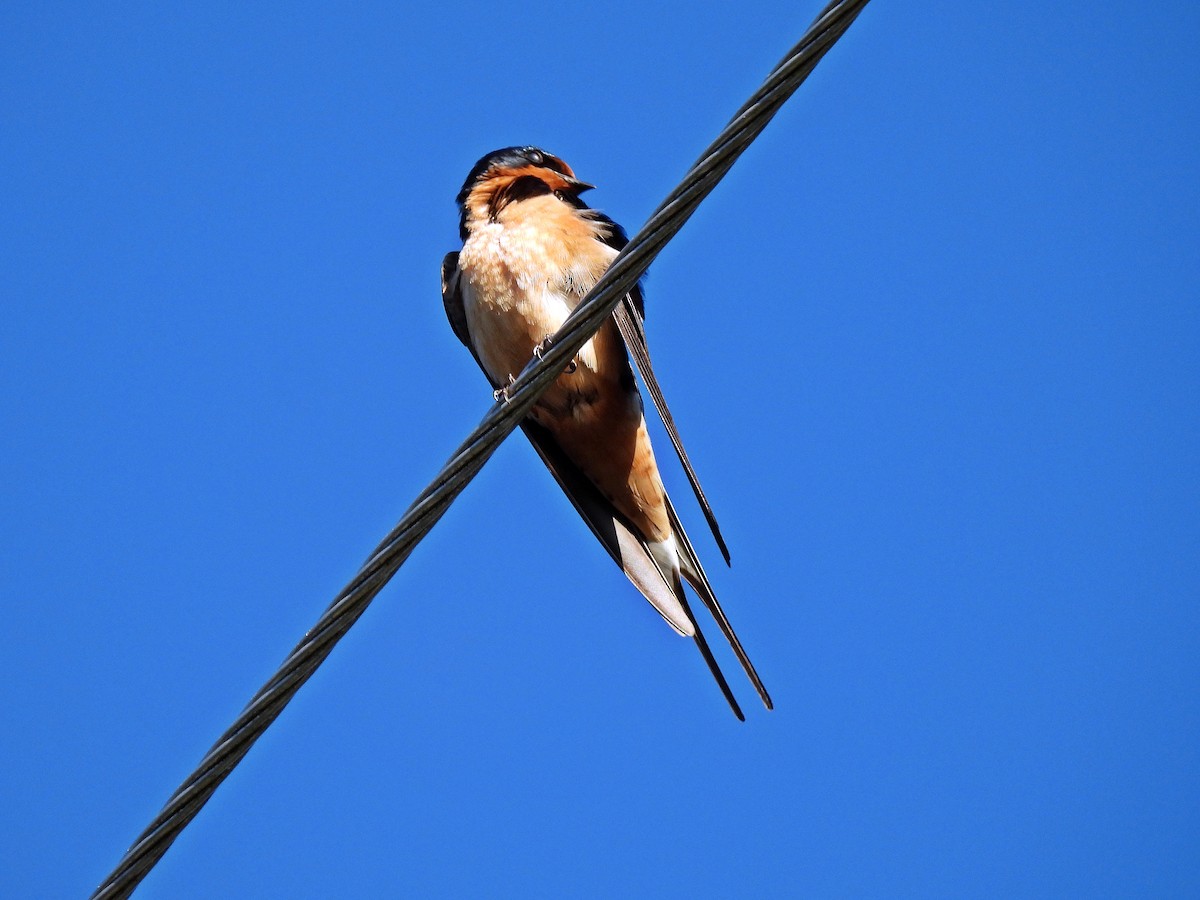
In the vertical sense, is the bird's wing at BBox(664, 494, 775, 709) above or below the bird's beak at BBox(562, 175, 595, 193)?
below

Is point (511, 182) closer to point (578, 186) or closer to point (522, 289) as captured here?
point (578, 186)

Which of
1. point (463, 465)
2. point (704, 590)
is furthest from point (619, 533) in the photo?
point (463, 465)

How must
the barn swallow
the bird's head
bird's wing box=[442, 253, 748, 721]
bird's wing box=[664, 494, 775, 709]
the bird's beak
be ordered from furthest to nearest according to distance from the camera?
the bird's beak, the bird's head, the barn swallow, bird's wing box=[442, 253, 748, 721], bird's wing box=[664, 494, 775, 709]

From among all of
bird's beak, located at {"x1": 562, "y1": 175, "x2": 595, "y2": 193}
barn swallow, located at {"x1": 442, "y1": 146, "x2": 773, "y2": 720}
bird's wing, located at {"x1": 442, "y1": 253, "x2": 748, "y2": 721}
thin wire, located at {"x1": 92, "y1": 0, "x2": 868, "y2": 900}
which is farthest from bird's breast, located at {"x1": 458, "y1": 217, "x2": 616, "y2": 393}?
thin wire, located at {"x1": 92, "y1": 0, "x2": 868, "y2": 900}

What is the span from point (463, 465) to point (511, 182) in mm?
3350

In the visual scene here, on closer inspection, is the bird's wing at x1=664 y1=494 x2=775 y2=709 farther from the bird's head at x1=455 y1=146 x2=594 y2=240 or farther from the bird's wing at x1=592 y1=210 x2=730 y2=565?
the bird's head at x1=455 y1=146 x2=594 y2=240

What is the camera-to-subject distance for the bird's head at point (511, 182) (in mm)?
5770

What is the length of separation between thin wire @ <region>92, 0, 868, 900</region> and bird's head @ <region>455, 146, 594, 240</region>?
292 cm

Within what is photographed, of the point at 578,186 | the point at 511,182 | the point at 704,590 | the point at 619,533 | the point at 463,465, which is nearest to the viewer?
the point at 463,465

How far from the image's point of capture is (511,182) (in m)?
5.84

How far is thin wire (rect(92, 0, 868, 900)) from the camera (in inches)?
93.8

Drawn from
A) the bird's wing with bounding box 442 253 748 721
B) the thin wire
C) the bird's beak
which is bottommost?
the thin wire

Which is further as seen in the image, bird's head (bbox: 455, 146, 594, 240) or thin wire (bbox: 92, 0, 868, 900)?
bird's head (bbox: 455, 146, 594, 240)

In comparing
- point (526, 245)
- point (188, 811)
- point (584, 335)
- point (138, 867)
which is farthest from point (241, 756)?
point (526, 245)
